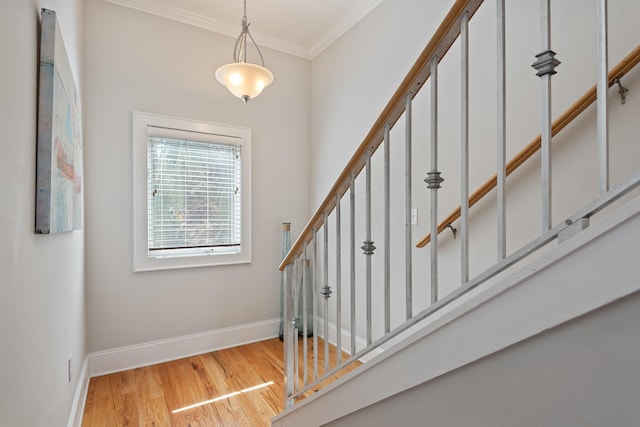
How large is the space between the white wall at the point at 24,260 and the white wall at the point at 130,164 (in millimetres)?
1282

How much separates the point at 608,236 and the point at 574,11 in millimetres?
1601

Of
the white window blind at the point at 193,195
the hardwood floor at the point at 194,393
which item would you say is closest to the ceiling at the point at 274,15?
the white window blind at the point at 193,195

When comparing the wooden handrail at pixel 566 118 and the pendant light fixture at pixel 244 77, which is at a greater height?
the pendant light fixture at pixel 244 77

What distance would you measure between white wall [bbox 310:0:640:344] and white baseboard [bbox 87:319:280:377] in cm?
91

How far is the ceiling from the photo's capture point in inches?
112

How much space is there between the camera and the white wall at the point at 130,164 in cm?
265

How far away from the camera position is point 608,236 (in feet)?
1.84

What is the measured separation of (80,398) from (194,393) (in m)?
0.70

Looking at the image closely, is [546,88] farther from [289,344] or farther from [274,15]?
[274,15]

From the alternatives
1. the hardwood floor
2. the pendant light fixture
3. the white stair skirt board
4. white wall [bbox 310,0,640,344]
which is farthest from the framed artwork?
white wall [bbox 310,0,640,344]

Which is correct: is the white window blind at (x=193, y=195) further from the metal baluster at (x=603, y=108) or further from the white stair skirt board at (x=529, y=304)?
the metal baluster at (x=603, y=108)

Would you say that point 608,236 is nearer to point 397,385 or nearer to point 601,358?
point 601,358

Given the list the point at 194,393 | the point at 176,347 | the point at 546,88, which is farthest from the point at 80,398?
the point at 546,88

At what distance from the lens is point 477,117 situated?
1.99 meters
